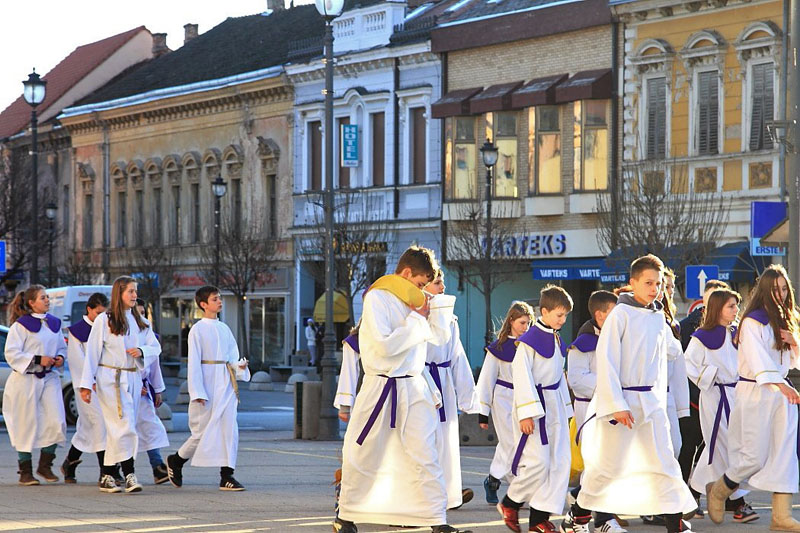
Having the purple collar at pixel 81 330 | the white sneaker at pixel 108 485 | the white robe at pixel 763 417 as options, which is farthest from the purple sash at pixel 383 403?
the purple collar at pixel 81 330

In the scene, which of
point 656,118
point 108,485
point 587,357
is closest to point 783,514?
point 587,357

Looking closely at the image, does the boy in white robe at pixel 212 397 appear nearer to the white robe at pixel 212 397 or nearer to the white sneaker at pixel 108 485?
the white robe at pixel 212 397

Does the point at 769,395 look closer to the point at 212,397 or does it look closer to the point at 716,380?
the point at 716,380

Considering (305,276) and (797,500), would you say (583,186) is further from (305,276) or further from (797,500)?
(797,500)

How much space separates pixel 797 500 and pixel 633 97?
913 inches

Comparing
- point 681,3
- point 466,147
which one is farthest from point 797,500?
point 466,147

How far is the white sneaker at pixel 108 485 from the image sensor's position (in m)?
15.3

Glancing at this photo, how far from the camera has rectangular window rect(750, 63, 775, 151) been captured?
34.1 meters

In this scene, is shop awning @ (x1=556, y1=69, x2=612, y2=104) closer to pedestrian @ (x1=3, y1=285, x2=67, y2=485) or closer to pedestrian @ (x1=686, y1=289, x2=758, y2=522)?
pedestrian @ (x1=3, y1=285, x2=67, y2=485)

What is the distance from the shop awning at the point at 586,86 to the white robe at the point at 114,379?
76.9 ft

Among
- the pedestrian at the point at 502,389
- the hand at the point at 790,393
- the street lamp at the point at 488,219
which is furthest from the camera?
the street lamp at the point at 488,219

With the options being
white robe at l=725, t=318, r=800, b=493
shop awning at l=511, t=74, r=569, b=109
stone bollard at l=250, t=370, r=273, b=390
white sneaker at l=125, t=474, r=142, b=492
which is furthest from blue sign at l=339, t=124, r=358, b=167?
white robe at l=725, t=318, r=800, b=493

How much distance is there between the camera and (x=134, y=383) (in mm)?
15898

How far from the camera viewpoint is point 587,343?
14305 millimetres
